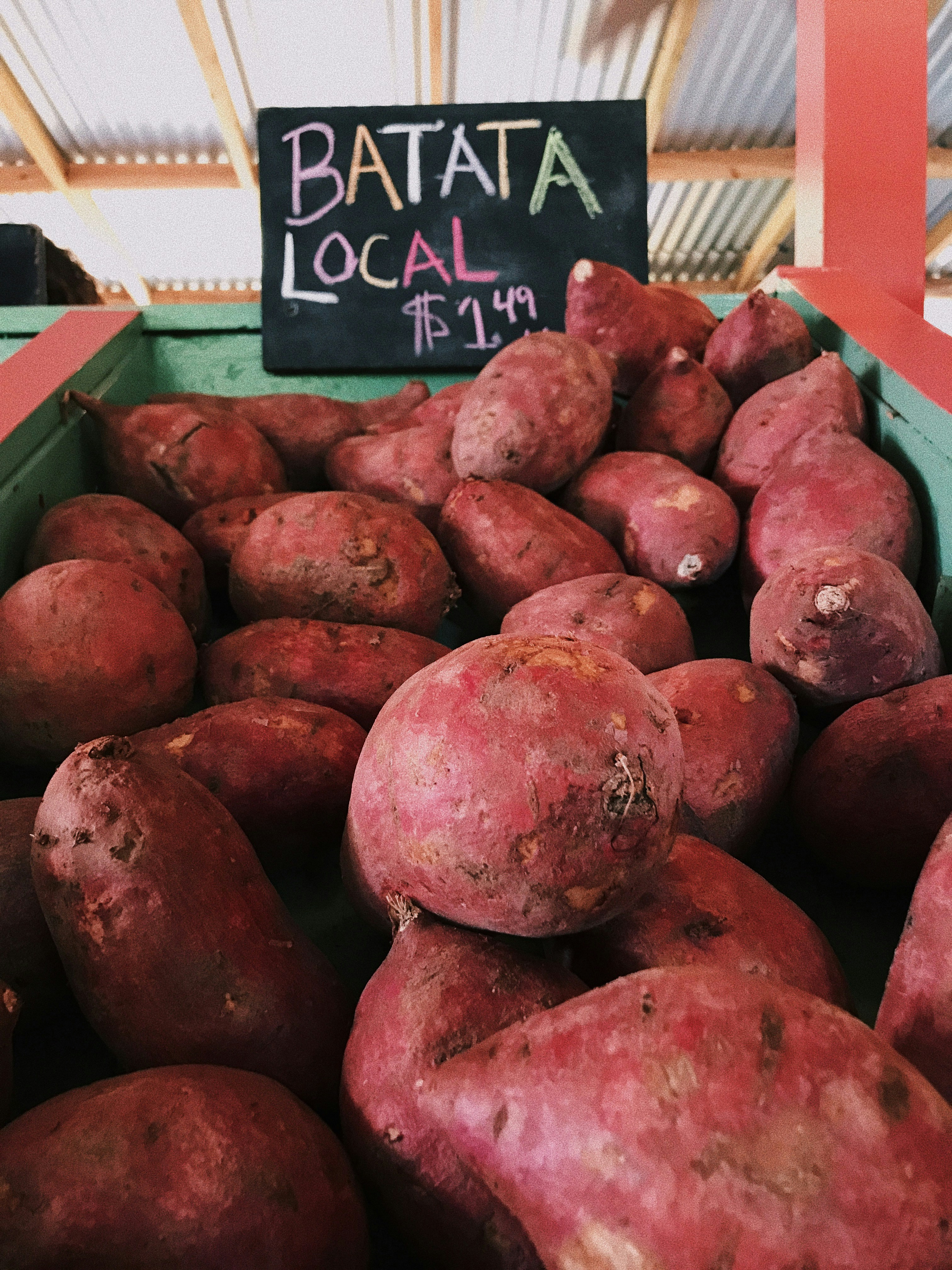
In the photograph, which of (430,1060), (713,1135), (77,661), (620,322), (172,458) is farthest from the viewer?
(620,322)

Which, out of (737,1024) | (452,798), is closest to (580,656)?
(452,798)

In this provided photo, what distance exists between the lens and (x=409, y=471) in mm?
1504

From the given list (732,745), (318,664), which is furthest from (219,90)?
(732,745)

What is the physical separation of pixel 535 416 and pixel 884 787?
79cm

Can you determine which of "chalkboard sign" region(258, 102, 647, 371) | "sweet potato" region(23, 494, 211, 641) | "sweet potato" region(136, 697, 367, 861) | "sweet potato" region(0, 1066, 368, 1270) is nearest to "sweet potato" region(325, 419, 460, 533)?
"sweet potato" region(23, 494, 211, 641)

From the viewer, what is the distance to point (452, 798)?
0.66 meters

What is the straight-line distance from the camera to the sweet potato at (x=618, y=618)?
3.69 ft

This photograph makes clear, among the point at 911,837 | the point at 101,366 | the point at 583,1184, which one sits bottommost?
the point at 911,837

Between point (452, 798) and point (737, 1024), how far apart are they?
255 millimetres

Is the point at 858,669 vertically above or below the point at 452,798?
below

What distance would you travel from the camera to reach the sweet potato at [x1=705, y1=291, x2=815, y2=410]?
61.1 inches

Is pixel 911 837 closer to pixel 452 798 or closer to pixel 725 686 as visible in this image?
pixel 725 686

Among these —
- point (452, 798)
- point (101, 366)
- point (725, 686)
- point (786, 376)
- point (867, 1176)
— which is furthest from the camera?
point (101, 366)

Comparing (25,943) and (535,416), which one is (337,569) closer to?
(535,416)
